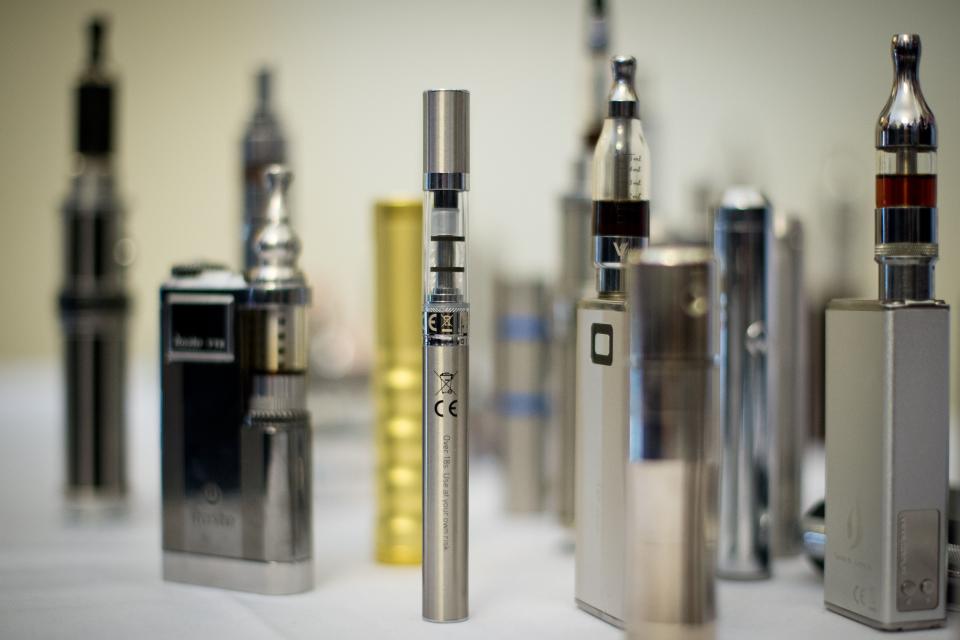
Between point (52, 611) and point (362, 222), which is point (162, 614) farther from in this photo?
point (362, 222)

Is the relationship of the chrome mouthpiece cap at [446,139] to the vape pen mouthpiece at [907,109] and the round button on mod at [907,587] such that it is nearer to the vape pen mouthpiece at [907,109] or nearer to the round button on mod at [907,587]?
the vape pen mouthpiece at [907,109]

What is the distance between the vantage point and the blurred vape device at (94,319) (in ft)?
4.25

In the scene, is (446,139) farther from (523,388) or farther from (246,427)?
(523,388)

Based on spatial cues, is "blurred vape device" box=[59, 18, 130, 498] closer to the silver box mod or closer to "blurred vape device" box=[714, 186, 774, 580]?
"blurred vape device" box=[714, 186, 774, 580]

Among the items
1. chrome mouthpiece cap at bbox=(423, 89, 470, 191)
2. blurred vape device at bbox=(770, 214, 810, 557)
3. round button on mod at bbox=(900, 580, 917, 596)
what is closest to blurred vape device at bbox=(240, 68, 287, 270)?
chrome mouthpiece cap at bbox=(423, 89, 470, 191)

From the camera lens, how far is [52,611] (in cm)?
94

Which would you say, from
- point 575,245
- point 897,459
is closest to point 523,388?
point 575,245

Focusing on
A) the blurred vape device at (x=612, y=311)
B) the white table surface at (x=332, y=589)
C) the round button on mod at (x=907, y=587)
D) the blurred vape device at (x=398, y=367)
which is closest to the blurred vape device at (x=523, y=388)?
the white table surface at (x=332, y=589)

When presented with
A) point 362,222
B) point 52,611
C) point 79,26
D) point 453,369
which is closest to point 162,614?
point 52,611

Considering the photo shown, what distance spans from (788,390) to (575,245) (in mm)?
271

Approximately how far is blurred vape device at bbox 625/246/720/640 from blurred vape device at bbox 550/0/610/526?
47 centimetres

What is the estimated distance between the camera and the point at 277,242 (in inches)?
38.1

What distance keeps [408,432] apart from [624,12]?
135 centimetres

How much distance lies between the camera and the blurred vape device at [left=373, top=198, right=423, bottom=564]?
1126mm
